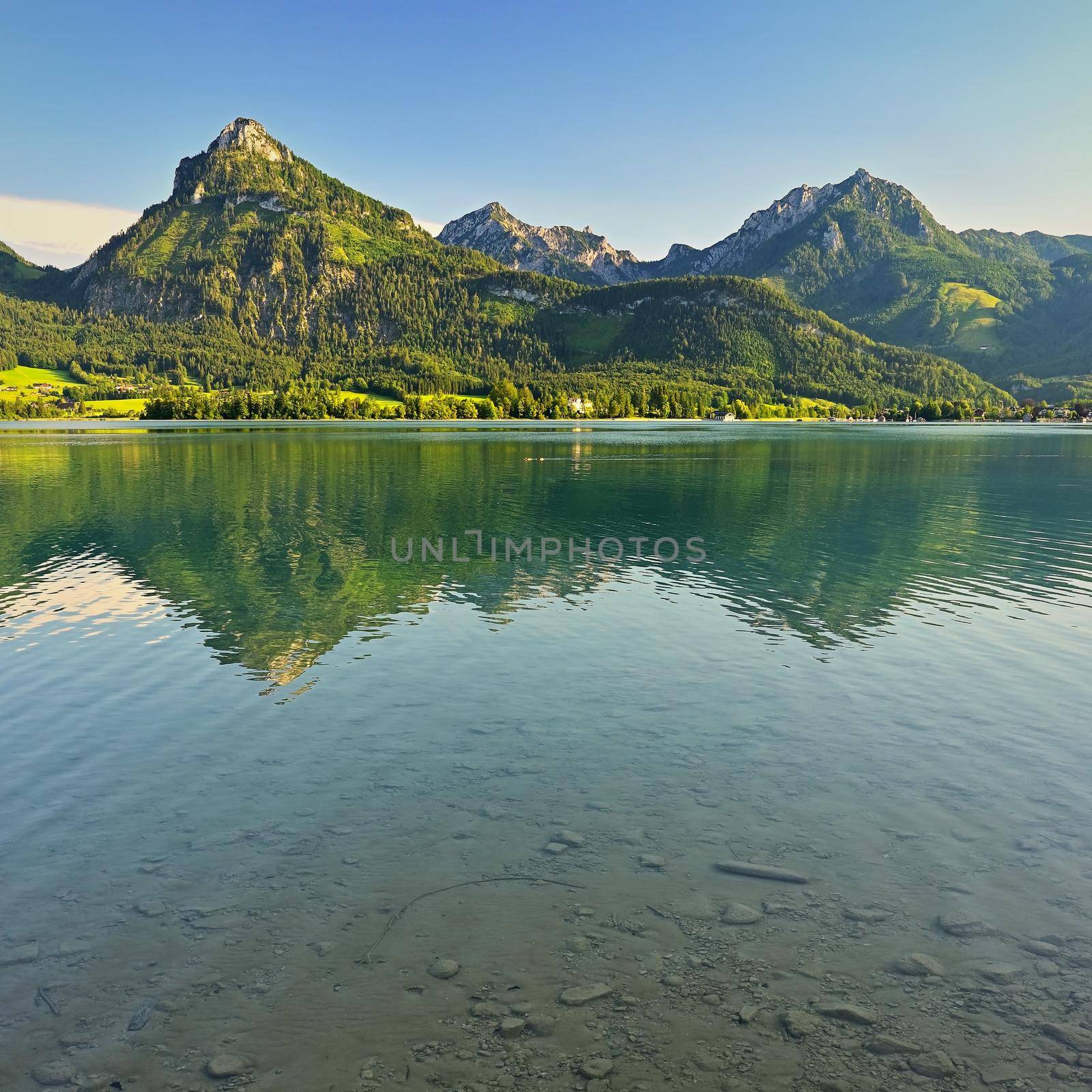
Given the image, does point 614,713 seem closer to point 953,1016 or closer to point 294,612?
point 953,1016

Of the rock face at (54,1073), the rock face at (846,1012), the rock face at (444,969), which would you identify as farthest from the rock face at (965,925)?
the rock face at (54,1073)

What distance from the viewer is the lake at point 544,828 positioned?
393 inches

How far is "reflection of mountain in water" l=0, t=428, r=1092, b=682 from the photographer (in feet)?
113

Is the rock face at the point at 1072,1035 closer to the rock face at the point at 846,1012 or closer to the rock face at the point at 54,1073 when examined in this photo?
the rock face at the point at 846,1012

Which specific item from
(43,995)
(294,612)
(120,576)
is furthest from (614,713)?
(120,576)

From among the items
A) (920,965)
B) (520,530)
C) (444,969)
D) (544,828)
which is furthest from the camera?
(520,530)

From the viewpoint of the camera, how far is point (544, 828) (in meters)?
15.4

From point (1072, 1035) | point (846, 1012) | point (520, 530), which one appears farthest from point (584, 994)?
point (520, 530)

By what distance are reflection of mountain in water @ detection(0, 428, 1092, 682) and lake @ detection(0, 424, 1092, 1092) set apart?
63 centimetres

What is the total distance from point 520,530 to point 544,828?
39.7m

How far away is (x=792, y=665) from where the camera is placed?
85.5ft

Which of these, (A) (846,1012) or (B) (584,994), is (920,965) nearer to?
(A) (846,1012)

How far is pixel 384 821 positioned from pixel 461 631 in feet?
49.1

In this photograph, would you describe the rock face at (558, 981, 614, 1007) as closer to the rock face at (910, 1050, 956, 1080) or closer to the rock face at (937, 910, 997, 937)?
the rock face at (910, 1050, 956, 1080)
